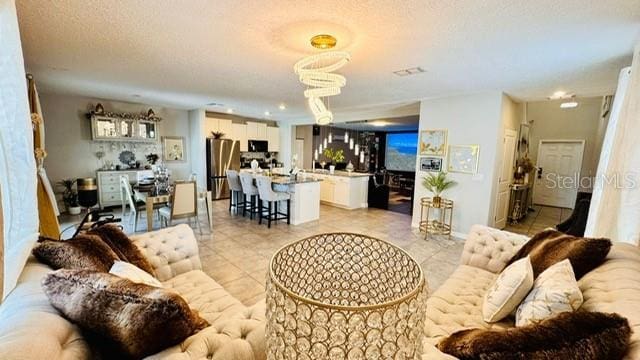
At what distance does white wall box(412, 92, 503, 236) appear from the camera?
14.0 feet

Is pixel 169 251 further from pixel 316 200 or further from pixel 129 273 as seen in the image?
pixel 316 200

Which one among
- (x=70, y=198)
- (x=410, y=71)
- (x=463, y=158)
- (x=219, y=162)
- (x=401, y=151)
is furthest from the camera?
(x=401, y=151)

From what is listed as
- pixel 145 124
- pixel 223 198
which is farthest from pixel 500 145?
pixel 145 124

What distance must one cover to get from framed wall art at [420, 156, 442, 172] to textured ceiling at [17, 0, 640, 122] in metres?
1.25

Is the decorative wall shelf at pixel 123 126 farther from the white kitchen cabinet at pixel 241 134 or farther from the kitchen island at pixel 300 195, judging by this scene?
the kitchen island at pixel 300 195

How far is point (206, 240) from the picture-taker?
4.21 metres

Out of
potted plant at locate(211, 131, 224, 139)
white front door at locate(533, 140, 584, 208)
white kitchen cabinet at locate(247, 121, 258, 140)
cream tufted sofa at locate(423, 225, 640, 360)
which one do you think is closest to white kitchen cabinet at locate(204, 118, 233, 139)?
potted plant at locate(211, 131, 224, 139)

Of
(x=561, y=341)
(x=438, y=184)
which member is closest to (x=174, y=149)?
(x=438, y=184)

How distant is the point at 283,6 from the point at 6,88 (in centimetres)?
160

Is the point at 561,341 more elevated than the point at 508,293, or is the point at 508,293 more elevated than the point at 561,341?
the point at 561,341

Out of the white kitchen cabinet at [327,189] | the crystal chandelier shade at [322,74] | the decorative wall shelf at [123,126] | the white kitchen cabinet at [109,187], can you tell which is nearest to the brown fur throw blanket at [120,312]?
the crystal chandelier shade at [322,74]

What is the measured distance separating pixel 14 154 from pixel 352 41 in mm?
2424

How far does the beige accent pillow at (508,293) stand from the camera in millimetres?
1492

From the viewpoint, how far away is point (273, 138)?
896 cm
